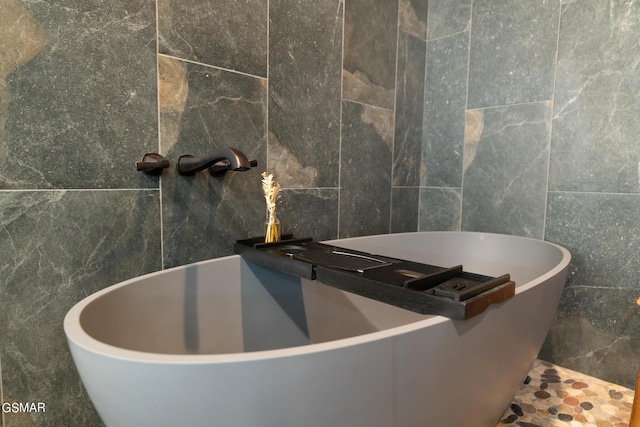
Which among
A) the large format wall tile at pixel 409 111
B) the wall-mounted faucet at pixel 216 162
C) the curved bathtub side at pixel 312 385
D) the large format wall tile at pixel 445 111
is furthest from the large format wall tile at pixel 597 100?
the wall-mounted faucet at pixel 216 162

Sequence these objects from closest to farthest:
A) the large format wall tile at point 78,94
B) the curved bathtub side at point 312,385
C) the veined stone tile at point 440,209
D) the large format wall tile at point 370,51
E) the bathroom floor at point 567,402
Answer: the curved bathtub side at point 312,385
the large format wall tile at point 78,94
the bathroom floor at point 567,402
the large format wall tile at point 370,51
the veined stone tile at point 440,209

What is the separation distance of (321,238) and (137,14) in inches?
33.8

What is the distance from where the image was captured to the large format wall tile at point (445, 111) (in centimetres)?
170

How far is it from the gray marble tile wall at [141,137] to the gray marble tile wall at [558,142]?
52 cm

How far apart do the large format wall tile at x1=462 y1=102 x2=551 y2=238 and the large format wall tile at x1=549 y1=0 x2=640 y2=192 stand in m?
0.06

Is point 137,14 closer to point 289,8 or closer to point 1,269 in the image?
point 289,8

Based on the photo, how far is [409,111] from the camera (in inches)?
68.2

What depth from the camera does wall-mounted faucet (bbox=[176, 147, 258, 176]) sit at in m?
0.78

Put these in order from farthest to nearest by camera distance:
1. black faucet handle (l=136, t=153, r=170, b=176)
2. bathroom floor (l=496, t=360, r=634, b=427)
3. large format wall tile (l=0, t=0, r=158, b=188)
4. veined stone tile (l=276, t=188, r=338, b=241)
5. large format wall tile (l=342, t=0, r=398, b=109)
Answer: large format wall tile (l=342, t=0, r=398, b=109) → veined stone tile (l=276, t=188, r=338, b=241) → bathroom floor (l=496, t=360, r=634, b=427) → black faucet handle (l=136, t=153, r=170, b=176) → large format wall tile (l=0, t=0, r=158, b=188)

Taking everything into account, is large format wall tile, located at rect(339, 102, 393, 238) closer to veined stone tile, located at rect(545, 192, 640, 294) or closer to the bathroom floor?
veined stone tile, located at rect(545, 192, 640, 294)

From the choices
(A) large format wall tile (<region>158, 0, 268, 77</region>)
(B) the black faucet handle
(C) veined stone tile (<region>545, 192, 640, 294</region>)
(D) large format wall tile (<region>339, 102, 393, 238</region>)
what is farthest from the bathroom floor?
(A) large format wall tile (<region>158, 0, 268, 77</region>)

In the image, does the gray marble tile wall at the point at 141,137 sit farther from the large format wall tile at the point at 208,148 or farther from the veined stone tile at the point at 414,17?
the veined stone tile at the point at 414,17

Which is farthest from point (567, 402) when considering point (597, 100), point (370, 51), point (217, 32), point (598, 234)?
point (217, 32)

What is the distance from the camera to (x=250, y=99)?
44.7 inches
